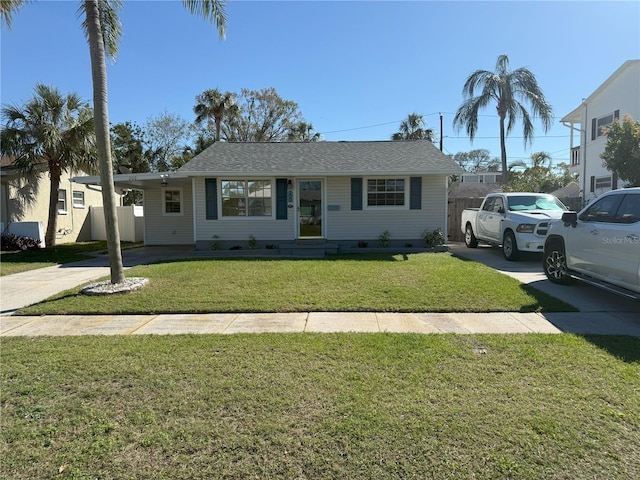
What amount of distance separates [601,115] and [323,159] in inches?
628

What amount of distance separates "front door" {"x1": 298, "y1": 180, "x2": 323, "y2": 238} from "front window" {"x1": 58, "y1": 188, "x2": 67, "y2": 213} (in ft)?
40.9

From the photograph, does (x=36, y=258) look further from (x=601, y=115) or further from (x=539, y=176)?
(x=539, y=176)

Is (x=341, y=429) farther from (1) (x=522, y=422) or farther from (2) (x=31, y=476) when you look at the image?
(2) (x=31, y=476)

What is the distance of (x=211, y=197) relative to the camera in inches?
524

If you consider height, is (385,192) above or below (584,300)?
above

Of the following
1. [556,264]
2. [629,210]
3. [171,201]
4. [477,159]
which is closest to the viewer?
[629,210]

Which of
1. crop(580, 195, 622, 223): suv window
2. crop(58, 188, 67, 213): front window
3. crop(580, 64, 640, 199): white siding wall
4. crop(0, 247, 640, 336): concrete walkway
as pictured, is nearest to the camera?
crop(0, 247, 640, 336): concrete walkway

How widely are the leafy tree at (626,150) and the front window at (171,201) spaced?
16.1m

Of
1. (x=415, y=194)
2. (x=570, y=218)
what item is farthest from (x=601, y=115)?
(x=570, y=218)

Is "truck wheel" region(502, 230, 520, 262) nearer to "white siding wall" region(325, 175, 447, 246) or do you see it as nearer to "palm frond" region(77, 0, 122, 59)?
"white siding wall" region(325, 175, 447, 246)

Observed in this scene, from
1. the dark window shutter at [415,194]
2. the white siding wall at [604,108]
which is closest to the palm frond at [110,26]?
the dark window shutter at [415,194]

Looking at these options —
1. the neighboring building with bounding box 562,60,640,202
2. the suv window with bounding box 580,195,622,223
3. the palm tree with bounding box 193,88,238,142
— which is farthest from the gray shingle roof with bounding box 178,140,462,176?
the palm tree with bounding box 193,88,238,142

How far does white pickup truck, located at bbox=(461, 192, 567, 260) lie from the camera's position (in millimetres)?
10172

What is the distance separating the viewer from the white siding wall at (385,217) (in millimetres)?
13281
